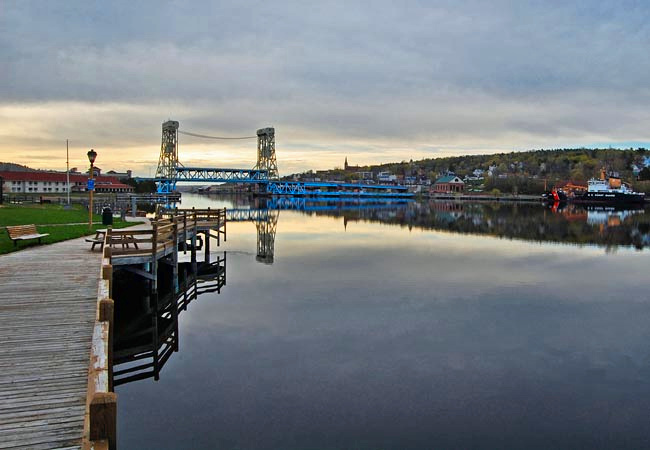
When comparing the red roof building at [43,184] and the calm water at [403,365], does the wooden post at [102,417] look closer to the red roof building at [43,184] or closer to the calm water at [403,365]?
the calm water at [403,365]

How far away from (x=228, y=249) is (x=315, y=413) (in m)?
24.2

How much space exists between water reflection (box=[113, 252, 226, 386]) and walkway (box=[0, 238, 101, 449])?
1.86m

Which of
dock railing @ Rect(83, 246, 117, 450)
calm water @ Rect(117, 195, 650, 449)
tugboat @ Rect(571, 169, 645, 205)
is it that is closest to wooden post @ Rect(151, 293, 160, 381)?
calm water @ Rect(117, 195, 650, 449)

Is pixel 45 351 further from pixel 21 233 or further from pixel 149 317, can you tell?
pixel 21 233

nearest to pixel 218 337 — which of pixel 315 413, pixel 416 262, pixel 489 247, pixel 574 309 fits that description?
pixel 315 413

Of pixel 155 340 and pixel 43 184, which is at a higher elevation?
pixel 43 184

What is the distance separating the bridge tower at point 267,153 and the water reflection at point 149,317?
452ft

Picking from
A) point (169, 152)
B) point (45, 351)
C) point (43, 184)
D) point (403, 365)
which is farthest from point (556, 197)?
point (45, 351)

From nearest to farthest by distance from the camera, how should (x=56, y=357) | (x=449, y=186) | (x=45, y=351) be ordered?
(x=56, y=357) → (x=45, y=351) → (x=449, y=186)

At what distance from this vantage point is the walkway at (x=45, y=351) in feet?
17.9

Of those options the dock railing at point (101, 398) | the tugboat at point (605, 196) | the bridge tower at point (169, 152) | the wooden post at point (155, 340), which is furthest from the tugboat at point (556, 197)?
the dock railing at point (101, 398)

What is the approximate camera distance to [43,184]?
110 metres

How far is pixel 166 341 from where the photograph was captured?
13.3 metres

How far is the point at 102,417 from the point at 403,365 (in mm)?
7822
